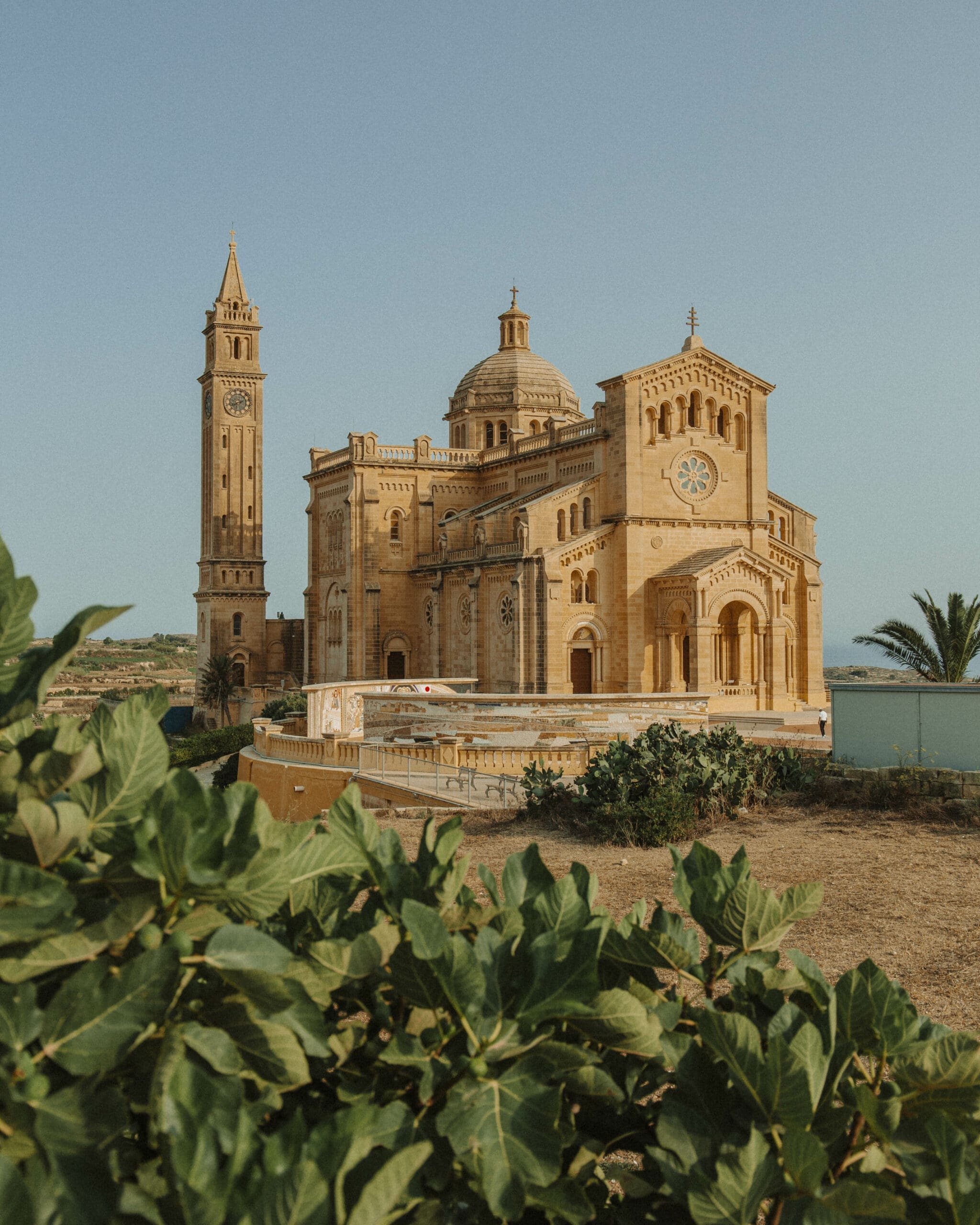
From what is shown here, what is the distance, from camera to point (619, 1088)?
7.67 feet

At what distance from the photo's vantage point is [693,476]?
38.8 metres

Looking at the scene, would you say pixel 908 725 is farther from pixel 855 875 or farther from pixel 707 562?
pixel 707 562

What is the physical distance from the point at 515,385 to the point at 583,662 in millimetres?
19090

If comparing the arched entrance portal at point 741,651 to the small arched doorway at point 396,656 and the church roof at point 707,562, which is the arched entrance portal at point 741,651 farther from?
the small arched doorway at point 396,656

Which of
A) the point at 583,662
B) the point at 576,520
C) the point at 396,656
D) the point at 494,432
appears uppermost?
the point at 494,432

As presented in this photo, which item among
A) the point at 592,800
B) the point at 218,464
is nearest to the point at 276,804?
the point at 592,800

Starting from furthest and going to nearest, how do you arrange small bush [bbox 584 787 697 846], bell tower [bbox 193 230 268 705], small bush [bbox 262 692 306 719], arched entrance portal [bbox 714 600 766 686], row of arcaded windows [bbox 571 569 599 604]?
bell tower [bbox 193 230 268 705]
small bush [bbox 262 692 306 719]
arched entrance portal [bbox 714 600 766 686]
row of arcaded windows [bbox 571 569 599 604]
small bush [bbox 584 787 697 846]

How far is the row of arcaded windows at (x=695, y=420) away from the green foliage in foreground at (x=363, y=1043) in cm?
3673

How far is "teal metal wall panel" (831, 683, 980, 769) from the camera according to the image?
14695mm

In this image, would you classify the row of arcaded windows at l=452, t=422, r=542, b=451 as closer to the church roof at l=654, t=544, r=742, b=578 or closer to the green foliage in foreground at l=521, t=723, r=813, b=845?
the church roof at l=654, t=544, r=742, b=578

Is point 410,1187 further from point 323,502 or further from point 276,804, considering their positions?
point 323,502

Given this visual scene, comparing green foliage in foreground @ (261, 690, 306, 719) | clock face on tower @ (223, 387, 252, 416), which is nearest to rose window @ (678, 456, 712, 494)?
green foliage in foreground @ (261, 690, 306, 719)

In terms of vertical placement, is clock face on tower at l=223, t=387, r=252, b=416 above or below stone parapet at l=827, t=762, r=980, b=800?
above

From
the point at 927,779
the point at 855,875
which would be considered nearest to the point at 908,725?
the point at 927,779
